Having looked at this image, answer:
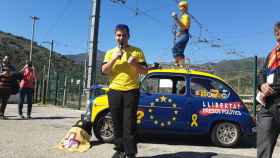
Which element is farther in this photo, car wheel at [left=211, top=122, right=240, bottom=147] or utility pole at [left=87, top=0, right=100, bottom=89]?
utility pole at [left=87, top=0, right=100, bottom=89]

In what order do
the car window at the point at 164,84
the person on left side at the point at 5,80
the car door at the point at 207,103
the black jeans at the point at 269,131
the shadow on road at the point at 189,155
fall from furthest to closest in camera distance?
the person on left side at the point at 5,80, the car window at the point at 164,84, the car door at the point at 207,103, the shadow on road at the point at 189,155, the black jeans at the point at 269,131

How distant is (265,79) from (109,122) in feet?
14.8

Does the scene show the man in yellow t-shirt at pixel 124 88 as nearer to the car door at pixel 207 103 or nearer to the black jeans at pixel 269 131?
the black jeans at pixel 269 131

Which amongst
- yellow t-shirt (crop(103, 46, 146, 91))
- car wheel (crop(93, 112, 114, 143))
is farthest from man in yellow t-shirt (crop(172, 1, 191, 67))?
yellow t-shirt (crop(103, 46, 146, 91))

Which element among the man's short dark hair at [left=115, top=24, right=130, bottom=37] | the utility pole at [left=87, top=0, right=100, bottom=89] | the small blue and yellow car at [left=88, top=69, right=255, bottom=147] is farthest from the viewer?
the utility pole at [left=87, top=0, right=100, bottom=89]

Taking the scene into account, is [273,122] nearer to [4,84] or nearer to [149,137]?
[149,137]

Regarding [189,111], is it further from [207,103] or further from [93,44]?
[93,44]

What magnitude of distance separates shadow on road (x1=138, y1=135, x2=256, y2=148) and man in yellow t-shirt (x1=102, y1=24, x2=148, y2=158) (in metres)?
3.03

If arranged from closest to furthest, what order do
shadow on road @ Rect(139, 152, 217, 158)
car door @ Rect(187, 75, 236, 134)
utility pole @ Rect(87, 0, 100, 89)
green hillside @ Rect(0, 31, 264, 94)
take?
shadow on road @ Rect(139, 152, 217, 158) → car door @ Rect(187, 75, 236, 134) → utility pole @ Rect(87, 0, 100, 89) → green hillside @ Rect(0, 31, 264, 94)

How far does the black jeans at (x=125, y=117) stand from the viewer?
5988 mm

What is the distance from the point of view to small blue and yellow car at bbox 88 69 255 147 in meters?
8.80

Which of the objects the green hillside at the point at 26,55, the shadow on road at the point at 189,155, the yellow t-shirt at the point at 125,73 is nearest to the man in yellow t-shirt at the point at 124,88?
the yellow t-shirt at the point at 125,73

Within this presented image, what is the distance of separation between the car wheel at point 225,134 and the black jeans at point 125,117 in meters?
3.34

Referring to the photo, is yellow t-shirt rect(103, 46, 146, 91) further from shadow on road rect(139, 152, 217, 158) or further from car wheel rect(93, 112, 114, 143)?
car wheel rect(93, 112, 114, 143)
